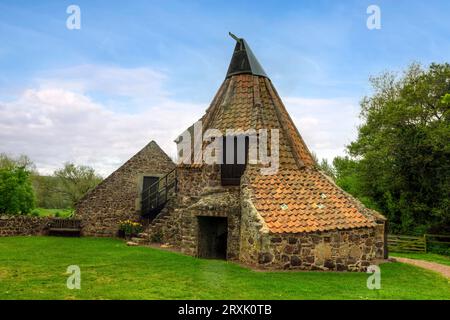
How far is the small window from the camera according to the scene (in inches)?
531

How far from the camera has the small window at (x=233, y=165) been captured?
13492mm

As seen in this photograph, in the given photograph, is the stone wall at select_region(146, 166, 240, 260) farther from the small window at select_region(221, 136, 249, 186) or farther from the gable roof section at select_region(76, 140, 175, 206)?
the gable roof section at select_region(76, 140, 175, 206)

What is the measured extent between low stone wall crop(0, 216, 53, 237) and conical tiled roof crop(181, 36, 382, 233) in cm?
1056

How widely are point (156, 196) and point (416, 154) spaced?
51.5 feet

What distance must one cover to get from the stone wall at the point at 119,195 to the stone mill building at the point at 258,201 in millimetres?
4197

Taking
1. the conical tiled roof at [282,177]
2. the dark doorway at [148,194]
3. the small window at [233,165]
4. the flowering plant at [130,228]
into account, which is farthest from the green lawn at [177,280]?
the dark doorway at [148,194]

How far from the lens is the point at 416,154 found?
23109 mm

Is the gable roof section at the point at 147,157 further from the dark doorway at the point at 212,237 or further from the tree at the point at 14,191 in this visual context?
the dark doorway at the point at 212,237

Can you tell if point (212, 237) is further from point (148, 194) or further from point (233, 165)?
point (148, 194)

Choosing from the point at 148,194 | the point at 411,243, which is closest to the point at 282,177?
the point at 148,194

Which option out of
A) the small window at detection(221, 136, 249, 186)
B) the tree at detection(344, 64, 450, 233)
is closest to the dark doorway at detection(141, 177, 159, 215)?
the small window at detection(221, 136, 249, 186)

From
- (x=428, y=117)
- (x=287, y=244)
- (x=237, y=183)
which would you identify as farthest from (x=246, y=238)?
(x=428, y=117)

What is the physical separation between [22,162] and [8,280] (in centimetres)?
3557
